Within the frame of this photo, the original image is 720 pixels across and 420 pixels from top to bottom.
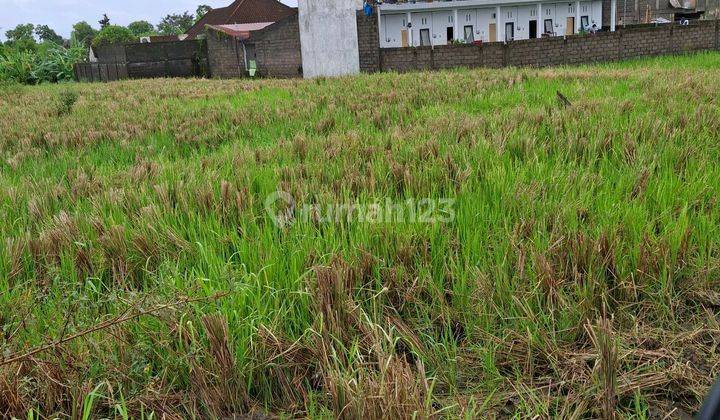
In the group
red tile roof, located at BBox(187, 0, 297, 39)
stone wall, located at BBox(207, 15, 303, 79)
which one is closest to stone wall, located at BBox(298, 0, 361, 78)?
stone wall, located at BBox(207, 15, 303, 79)

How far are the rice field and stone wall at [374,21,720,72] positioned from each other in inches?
528

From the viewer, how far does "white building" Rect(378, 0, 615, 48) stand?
111 feet

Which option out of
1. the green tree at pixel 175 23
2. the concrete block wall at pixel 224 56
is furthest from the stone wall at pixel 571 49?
the green tree at pixel 175 23

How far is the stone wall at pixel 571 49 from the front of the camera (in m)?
16.2

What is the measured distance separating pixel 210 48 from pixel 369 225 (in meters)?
21.3

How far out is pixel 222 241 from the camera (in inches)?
79.6

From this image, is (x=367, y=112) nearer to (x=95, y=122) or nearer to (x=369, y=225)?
(x=95, y=122)

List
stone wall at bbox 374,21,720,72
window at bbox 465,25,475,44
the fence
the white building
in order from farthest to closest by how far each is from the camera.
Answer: window at bbox 465,25,475,44, the white building, the fence, stone wall at bbox 374,21,720,72

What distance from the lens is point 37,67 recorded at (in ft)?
83.4

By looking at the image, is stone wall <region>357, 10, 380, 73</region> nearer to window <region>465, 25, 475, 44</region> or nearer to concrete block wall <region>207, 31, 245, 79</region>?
concrete block wall <region>207, 31, 245, 79</region>

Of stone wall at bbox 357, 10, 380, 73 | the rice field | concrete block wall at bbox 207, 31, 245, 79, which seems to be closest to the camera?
the rice field

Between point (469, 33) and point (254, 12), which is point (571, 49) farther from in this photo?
point (254, 12)

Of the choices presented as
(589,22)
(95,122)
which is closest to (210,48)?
(95,122)

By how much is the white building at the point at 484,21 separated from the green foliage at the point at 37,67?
17436 mm
